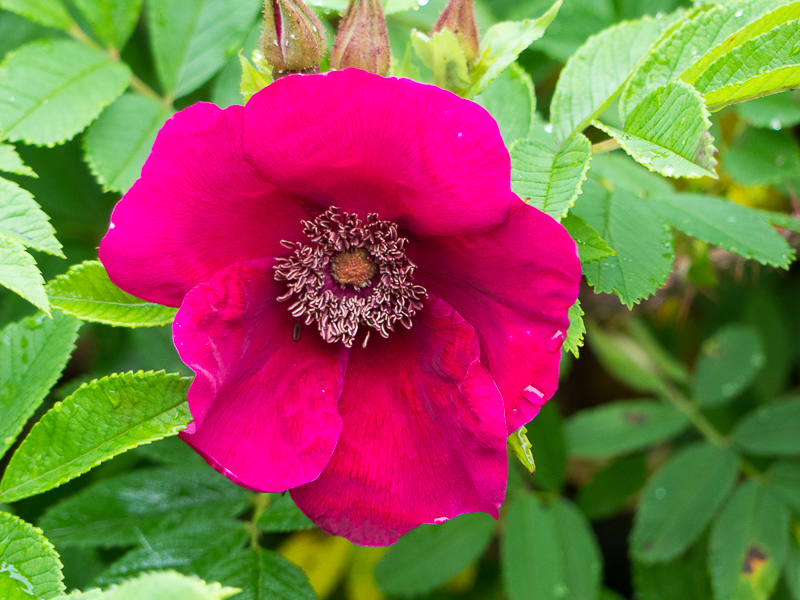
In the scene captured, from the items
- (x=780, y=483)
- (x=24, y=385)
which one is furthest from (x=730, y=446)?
(x=24, y=385)

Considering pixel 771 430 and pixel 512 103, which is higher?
pixel 512 103

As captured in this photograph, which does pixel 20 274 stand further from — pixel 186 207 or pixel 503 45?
pixel 503 45

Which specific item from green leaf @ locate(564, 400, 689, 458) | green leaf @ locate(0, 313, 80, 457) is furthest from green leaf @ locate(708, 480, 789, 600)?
green leaf @ locate(0, 313, 80, 457)

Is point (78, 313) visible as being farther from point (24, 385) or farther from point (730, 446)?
point (730, 446)

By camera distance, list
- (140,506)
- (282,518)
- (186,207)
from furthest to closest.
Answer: (140,506), (282,518), (186,207)

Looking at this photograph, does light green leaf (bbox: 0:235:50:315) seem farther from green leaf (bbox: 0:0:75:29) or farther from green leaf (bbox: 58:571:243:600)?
green leaf (bbox: 0:0:75:29)

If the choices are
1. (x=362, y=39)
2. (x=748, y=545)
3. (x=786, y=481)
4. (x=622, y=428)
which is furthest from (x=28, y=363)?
(x=786, y=481)
